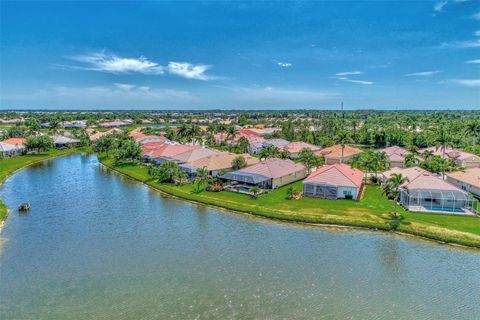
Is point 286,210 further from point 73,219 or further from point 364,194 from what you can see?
point 73,219

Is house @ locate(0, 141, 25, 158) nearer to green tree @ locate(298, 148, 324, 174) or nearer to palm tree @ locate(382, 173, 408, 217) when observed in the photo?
green tree @ locate(298, 148, 324, 174)

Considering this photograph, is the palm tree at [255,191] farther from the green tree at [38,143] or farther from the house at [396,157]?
the green tree at [38,143]

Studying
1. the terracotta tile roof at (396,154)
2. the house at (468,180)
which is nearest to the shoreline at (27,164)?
the house at (468,180)

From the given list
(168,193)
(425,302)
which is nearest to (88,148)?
(168,193)

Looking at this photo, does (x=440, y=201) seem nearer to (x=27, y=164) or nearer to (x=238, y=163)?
(x=238, y=163)

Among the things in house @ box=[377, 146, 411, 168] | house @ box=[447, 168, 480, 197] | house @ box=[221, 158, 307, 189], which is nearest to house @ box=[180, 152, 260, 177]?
house @ box=[221, 158, 307, 189]
